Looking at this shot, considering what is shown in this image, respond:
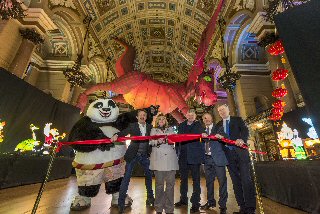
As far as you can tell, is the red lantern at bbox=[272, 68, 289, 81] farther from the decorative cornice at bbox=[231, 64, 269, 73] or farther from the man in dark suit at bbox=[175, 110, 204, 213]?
the man in dark suit at bbox=[175, 110, 204, 213]

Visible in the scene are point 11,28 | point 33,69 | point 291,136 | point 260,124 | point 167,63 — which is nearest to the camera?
point 11,28

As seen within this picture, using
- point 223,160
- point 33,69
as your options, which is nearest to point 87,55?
point 33,69

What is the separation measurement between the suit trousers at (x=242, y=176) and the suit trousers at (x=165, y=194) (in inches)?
34.7

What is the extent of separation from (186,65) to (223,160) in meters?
13.7

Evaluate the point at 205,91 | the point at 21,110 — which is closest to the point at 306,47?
the point at 205,91

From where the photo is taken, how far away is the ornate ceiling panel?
1098 cm

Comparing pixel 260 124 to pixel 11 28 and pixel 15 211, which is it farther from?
pixel 11 28

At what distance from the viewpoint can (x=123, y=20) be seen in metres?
12.2

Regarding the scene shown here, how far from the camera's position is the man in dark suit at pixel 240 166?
2.41 m

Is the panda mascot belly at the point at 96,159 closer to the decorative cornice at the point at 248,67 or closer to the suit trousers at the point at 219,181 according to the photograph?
the suit trousers at the point at 219,181

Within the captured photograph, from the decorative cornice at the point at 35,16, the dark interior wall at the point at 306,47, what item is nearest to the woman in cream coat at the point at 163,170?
the dark interior wall at the point at 306,47

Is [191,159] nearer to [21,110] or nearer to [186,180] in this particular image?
[186,180]

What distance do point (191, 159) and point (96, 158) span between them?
133 centimetres

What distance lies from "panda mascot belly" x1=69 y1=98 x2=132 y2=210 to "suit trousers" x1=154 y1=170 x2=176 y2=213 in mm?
719
